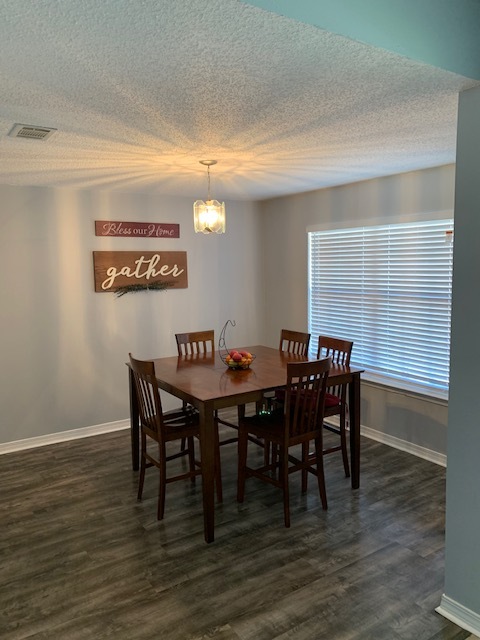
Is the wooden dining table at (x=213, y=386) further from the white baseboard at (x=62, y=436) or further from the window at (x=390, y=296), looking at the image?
the white baseboard at (x=62, y=436)

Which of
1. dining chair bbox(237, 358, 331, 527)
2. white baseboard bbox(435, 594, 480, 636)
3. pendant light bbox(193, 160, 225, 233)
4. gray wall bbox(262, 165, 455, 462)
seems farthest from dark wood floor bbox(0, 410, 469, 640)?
pendant light bbox(193, 160, 225, 233)

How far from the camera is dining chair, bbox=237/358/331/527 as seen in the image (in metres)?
2.88

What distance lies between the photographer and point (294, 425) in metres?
2.96

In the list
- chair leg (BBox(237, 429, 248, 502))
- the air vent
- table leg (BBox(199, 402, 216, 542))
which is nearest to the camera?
the air vent

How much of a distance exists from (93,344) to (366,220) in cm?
287

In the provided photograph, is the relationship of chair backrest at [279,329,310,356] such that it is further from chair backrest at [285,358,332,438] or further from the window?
chair backrest at [285,358,332,438]

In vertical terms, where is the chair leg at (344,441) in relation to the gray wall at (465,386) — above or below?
below

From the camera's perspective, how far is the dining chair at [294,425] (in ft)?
9.45

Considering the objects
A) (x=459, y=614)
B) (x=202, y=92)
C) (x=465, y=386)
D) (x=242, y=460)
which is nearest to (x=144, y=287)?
(x=242, y=460)

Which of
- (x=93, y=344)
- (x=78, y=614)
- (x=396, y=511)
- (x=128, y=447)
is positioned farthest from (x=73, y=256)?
(x=396, y=511)

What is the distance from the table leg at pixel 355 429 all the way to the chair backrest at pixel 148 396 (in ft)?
4.57

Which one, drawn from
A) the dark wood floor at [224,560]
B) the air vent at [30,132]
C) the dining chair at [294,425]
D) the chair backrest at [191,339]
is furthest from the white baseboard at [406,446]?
the air vent at [30,132]

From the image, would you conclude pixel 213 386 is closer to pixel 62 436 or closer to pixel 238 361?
pixel 238 361

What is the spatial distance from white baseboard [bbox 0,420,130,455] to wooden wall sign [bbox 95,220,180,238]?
1.91 metres
